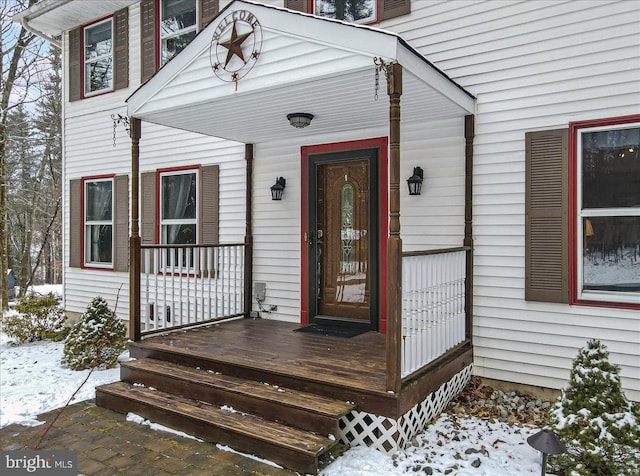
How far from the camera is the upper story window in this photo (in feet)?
17.5

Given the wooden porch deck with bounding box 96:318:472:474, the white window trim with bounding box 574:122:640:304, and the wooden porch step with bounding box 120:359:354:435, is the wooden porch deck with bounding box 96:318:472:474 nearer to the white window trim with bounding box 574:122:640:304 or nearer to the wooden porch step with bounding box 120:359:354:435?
the wooden porch step with bounding box 120:359:354:435

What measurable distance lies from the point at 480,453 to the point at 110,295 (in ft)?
21.1

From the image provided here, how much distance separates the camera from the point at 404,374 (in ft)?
11.2

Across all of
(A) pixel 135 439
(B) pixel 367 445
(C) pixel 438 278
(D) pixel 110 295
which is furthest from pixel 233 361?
(D) pixel 110 295

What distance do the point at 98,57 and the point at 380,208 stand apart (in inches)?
234

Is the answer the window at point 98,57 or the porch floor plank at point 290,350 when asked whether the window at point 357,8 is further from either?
the window at point 98,57

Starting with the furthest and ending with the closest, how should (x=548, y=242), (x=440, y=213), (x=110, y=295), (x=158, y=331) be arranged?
(x=110, y=295)
(x=158, y=331)
(x=440, y=213)
(x=548, y=242)

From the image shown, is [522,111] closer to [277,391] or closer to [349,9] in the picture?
[349,9]

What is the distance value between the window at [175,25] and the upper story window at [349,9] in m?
2.18

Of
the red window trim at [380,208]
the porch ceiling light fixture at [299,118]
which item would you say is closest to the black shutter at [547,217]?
the red window trim at [380,208]

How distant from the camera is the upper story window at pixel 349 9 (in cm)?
532

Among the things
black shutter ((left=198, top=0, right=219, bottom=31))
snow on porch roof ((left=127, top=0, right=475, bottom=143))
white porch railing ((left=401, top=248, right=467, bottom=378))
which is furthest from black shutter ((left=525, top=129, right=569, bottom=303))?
black shutter ((left=198, top=0, right=219, bottom=31))

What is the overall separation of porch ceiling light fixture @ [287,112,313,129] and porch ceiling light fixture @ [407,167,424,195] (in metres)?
1.22

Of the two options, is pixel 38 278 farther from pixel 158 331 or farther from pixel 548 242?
pixel 548 242
